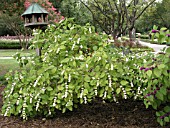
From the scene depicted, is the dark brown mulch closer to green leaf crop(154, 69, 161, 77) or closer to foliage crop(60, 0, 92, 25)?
green leaf crop(154, 69, 161, 77)

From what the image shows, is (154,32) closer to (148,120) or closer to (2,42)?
(148,120)

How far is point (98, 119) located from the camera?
11.9ft

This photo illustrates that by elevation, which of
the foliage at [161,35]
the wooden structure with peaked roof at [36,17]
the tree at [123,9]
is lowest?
the foliage at [161,35]

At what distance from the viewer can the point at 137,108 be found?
4.07 m

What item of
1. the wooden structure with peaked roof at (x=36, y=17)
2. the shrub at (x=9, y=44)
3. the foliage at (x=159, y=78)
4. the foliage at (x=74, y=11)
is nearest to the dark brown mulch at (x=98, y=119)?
the foliage at (x=159, y=78)

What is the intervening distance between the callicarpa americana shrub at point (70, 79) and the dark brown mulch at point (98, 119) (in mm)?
122

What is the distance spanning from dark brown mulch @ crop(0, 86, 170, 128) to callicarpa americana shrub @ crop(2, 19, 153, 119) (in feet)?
0.40

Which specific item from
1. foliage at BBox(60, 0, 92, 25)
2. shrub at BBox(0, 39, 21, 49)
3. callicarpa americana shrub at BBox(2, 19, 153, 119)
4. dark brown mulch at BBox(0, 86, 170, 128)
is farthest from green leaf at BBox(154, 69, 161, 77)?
foliage at BBox(60, 0, 92, 25)

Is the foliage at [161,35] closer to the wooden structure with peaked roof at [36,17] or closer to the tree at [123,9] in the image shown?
the wooden structure with peaked roof at [36,17]

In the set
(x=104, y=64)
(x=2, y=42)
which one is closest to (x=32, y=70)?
(x=104, y=64)

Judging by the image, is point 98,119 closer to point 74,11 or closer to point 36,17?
point 36,17

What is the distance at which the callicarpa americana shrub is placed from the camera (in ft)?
10.6

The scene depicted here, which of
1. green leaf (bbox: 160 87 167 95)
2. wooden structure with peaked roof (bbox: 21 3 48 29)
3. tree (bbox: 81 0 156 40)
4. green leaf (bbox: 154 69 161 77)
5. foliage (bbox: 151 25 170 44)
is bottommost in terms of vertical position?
green leaf (bbox: 160 87 167 95)

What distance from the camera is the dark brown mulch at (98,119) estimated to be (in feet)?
11.2
